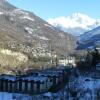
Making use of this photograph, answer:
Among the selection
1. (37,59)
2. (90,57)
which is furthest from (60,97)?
(37,59)

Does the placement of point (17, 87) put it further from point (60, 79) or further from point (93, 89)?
point (93, 89)

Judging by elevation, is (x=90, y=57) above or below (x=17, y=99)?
above

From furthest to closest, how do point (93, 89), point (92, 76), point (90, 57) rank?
point (90, 57)
point (92, 76)
point (93, 89)

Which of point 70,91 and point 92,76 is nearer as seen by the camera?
point 70,91

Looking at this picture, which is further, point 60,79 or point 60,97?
point 60,79

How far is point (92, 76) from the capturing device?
54312 millimetres

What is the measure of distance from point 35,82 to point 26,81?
7.61 feet

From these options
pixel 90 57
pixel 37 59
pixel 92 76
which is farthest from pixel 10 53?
pixel 92 76

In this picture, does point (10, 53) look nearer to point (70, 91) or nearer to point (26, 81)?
point (26, 81)

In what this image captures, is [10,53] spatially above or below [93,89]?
above

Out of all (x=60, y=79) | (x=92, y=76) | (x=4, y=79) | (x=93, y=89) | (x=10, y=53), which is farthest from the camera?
(x=10, y=53)

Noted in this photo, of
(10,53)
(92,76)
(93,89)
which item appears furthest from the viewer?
(10,53)

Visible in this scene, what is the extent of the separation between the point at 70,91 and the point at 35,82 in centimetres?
1592

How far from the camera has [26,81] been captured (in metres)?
66.8
